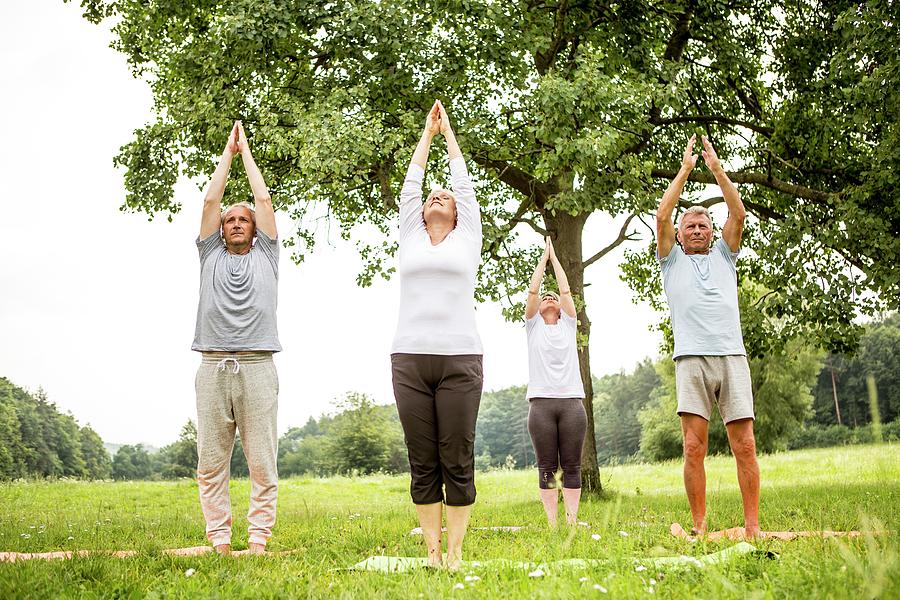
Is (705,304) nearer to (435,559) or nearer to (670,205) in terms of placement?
(670,205)

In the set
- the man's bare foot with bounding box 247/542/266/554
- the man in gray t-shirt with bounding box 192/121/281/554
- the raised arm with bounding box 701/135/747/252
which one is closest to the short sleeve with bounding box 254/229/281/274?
the man in gray t-shirt with bounding box 192/121/281/554

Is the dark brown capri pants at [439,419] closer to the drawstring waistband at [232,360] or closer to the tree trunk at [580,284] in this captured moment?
the drawstring waistband at [232,360]

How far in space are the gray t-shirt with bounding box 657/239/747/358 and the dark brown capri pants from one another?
2.13 meters

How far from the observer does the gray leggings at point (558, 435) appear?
6883mm

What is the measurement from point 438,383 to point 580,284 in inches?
334

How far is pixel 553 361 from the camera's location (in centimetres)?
696

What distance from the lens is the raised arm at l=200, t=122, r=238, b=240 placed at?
497 centimetres

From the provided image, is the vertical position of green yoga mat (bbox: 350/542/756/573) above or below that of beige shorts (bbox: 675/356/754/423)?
below

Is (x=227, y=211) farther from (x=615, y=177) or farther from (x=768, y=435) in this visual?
(x=768, y=435)

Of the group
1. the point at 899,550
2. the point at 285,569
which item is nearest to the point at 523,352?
the point at 285,569

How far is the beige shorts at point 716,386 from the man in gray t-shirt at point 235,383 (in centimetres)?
299

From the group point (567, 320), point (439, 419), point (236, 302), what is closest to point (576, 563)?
point (439, 419)

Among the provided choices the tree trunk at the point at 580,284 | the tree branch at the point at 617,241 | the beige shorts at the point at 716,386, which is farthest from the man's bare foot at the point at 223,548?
the tree branch at the point at 617,241

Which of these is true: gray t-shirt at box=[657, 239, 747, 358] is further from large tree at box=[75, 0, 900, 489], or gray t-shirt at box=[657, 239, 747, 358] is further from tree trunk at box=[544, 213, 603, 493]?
tree trunk at box=[544, 213, 603, 493]
